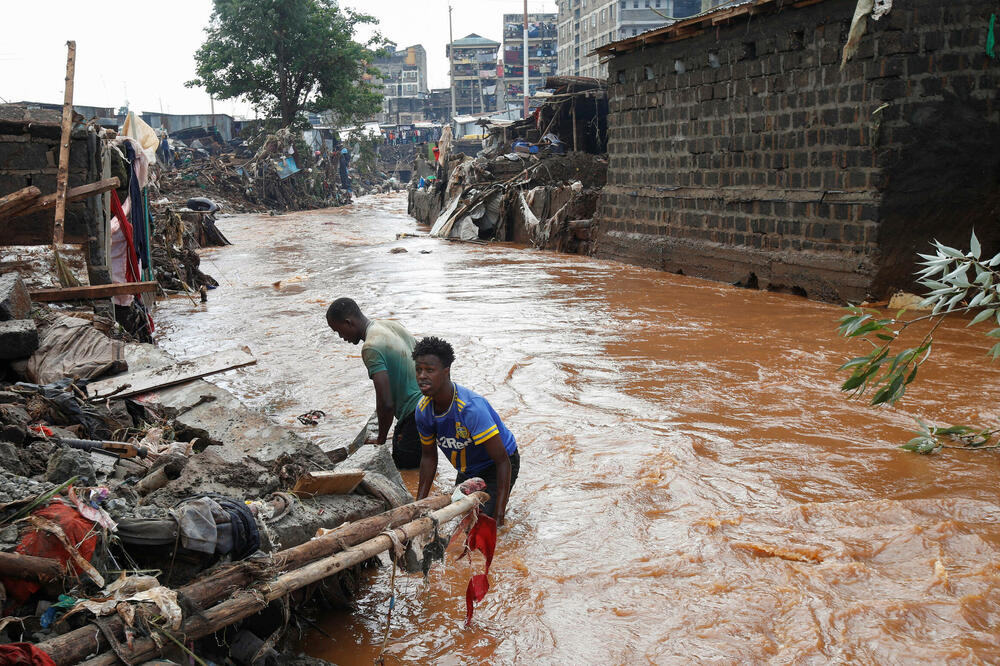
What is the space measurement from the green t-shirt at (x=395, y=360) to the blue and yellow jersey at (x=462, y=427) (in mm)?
966

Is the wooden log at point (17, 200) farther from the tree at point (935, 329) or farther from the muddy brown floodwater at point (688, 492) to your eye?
the tree at point (935, 329)

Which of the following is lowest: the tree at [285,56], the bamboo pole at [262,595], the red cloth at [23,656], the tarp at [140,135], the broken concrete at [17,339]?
the bamboo pole at [262,595]

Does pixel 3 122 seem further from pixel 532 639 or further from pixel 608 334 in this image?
pixel 532 639

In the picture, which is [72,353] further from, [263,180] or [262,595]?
[263,180]

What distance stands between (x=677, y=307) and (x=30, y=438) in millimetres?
8948

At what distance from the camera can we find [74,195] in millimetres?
8078

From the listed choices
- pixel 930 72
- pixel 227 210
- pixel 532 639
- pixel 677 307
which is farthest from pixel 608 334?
pixel 227 210

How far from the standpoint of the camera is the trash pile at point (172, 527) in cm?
275

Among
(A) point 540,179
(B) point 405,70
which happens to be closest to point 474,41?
(B) point 405,70

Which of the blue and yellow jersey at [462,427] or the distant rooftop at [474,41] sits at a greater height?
the distant rooftop at [474,41]

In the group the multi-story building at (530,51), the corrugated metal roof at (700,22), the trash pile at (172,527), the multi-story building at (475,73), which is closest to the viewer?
the trash pile at (172,527)

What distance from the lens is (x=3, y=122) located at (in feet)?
27.2

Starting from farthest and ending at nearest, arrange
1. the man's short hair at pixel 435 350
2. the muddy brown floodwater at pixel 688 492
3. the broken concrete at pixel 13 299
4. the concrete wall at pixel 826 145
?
the concrete wall at pixel 826 145 < the broken concrete at pixel 13 299 < the man's short hair at pixel 435 350 < the muddy brown floodwater at pixel 688 492

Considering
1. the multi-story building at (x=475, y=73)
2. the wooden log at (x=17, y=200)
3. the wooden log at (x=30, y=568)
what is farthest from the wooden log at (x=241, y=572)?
the multi-story building at (x=475, y=73)
